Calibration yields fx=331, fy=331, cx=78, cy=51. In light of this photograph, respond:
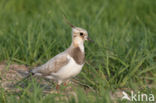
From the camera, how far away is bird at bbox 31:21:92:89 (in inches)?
158

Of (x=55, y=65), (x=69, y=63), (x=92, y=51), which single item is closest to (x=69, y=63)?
(x=69, y=63)

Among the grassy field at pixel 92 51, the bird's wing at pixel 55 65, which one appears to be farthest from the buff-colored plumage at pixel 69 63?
the grassy field at pixel 92 51

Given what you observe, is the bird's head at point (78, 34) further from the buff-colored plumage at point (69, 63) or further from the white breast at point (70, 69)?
the white breast at point (70, 69)

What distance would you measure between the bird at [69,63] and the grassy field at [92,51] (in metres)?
0.22

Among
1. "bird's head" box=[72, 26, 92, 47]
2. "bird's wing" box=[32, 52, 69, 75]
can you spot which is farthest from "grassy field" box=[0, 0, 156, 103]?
"bird's head" box=[72, 26, 92, 47]

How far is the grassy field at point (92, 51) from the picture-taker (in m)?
3.97

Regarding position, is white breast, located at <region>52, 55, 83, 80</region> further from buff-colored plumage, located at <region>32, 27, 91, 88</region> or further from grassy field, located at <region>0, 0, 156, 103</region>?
grassy field, located at <region>0, 0, 156, 103</region>

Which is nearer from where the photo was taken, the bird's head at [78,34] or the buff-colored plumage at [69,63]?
the buff-colored plumage at [69,63]

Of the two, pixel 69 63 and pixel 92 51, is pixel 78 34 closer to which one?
pixel 69 63

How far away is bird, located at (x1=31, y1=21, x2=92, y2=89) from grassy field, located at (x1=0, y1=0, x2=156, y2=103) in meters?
0.22

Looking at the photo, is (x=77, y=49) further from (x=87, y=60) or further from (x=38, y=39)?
(x=38, y=39)

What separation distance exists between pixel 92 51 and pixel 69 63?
1.26 meters

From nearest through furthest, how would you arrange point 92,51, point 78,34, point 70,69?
point 70,69, point 78,34, point 92,51

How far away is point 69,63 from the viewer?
4.00m
